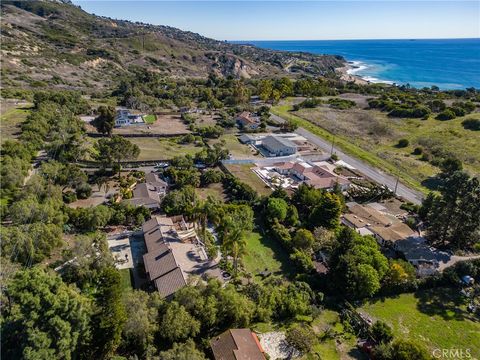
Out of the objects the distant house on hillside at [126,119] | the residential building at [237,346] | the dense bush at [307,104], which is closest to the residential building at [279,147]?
the distant house on hillside at [126,119]

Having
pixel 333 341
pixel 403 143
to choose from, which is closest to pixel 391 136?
pixel 403 143

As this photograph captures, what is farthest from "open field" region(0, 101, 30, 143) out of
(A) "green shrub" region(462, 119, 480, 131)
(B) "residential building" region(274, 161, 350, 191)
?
(A) "green shrub" region(462, 119, 480, 131)

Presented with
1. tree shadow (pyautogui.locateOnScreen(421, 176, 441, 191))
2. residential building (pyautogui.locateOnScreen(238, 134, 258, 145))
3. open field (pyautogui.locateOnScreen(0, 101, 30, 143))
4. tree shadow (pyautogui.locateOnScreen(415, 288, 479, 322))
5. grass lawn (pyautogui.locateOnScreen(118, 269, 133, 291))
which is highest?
open field (pyautogui.locateOnScreen(0, 101, 30, 143))

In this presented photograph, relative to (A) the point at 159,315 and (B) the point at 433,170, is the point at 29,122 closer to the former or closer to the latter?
(A) the point at 159,315

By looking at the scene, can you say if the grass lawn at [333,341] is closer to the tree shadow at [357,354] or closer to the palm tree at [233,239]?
the tree shadow at [357,354]

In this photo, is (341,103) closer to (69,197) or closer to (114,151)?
(114,151)

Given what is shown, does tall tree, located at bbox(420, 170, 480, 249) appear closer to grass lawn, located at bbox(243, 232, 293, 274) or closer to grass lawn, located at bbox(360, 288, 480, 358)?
grass lawn, located at bbox(360, 288, 480, 358)
